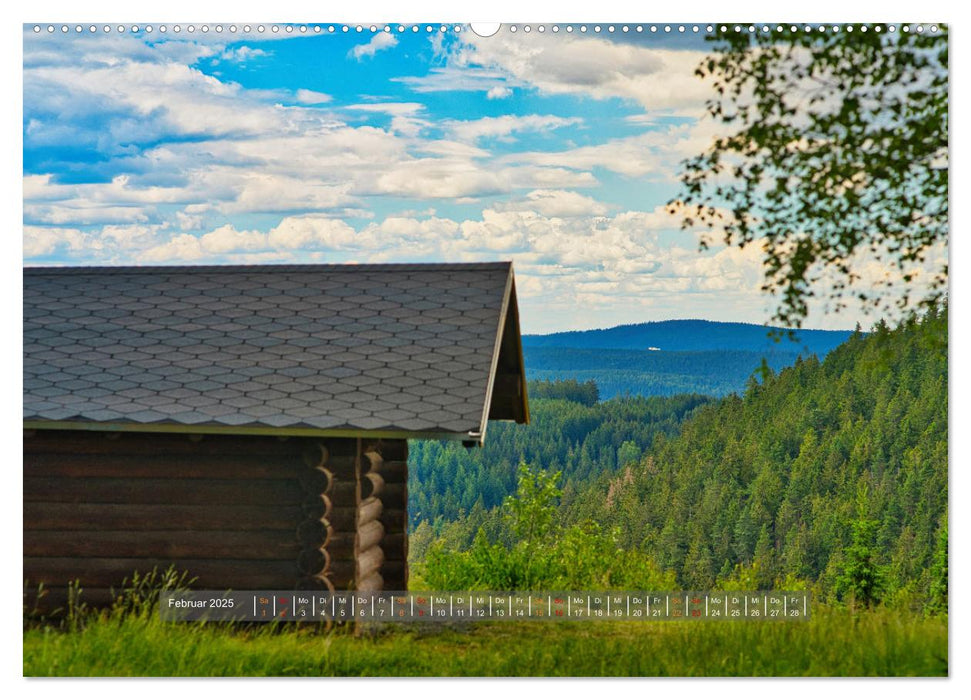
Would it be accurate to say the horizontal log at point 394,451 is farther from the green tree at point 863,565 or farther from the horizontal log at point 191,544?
the green tree at point 863,565

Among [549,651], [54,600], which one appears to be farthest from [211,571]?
[549,651]

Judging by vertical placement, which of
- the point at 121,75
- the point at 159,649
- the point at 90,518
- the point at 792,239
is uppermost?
the point at 121,75

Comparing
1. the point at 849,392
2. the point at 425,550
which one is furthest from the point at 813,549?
the point at 425,550

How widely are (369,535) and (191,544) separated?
5.10 feet

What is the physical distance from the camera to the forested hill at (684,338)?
8.65m

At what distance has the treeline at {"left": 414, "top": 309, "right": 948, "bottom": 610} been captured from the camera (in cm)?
834

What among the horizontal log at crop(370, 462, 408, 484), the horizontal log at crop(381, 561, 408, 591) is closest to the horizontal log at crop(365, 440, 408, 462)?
the horizontal log at crop(370, 462, 408, 484)

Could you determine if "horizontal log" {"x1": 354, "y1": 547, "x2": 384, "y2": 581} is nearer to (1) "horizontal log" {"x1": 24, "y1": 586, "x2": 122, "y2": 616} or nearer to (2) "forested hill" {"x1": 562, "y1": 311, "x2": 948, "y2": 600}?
(1) "horizontal log" {"x1": 24, "y1": 586, "x2": 122, "y2": 616}

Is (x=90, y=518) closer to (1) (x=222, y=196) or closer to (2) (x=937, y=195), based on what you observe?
A: (1) (x=222, y=196)

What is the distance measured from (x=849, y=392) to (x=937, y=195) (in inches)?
195

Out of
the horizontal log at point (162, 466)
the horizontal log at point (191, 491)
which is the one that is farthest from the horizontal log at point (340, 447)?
the horizontal log at point (191, 491)

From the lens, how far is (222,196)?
8180 millimetres

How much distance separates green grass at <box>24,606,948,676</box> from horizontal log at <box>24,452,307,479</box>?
105cm

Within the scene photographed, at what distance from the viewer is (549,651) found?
6.98 metres
